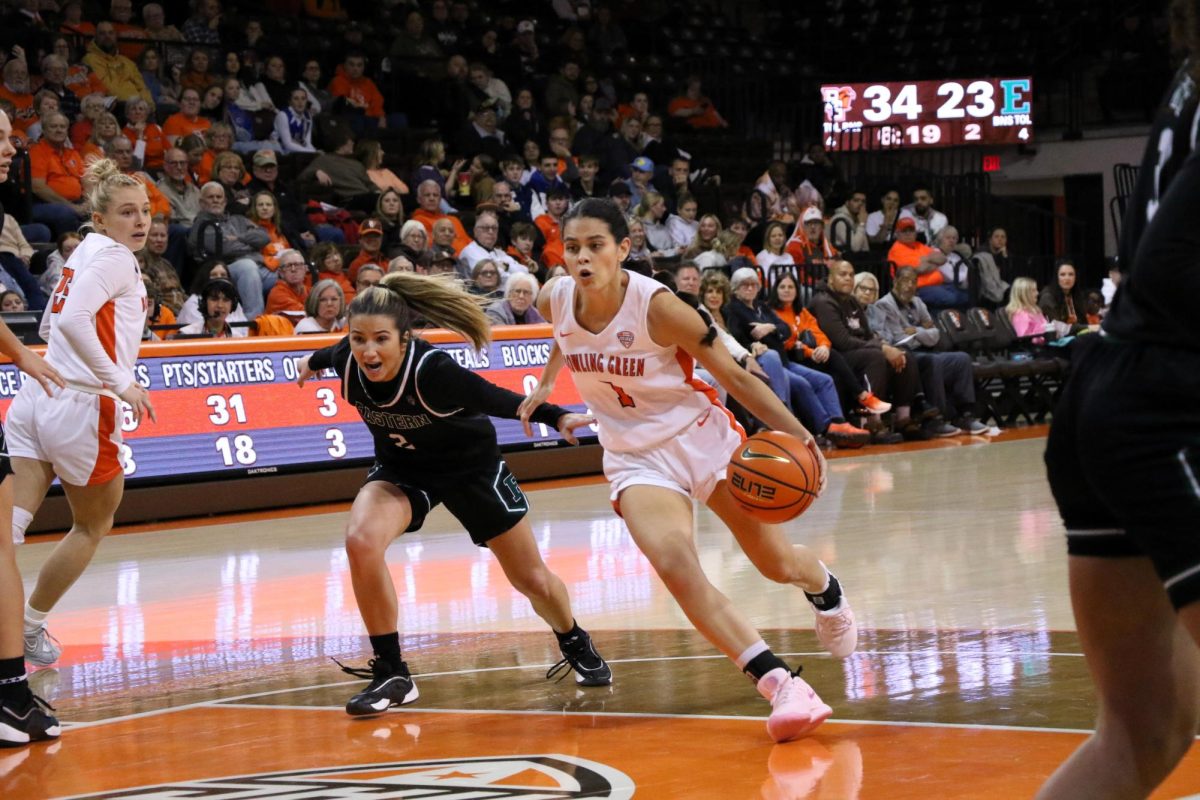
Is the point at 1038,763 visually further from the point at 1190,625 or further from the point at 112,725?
the point at 112,725

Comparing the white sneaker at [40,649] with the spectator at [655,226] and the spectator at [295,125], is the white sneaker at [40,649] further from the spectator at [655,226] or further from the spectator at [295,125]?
the spectator at [655,226]

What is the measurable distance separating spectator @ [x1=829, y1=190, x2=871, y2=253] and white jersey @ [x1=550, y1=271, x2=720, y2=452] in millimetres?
14216

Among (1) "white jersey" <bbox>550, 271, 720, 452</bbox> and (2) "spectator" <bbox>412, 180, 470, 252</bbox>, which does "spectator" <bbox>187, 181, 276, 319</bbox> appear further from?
(1) "white jersey" <bbox>550, 271, 720, 452</bbox>

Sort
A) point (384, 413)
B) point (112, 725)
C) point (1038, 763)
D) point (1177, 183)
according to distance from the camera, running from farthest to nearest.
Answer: point (384, 413), point (112, 725), point (1038, 763), point (1177, 183)

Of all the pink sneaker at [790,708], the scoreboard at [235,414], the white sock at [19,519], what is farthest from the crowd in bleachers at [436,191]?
the pink sneaker at [790,708]

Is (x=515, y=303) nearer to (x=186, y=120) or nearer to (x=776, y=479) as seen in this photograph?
(x=186, y=120)

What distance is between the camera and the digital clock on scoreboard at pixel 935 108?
79.2 feet

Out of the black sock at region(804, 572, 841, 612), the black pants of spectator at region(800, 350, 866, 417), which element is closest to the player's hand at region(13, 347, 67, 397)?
the black sock at region(804, 572, 841, 612)

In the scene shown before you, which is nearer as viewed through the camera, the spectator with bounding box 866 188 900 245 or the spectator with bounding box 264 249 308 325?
the spectator with bounding box 264 249 308 325

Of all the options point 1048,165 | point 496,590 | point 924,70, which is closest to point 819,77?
point 924,70

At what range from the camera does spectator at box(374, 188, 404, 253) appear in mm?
15328

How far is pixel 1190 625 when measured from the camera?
245 centimetres

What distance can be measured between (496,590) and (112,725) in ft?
9.58

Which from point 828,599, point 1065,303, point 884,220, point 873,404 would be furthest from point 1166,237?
point 884,220
